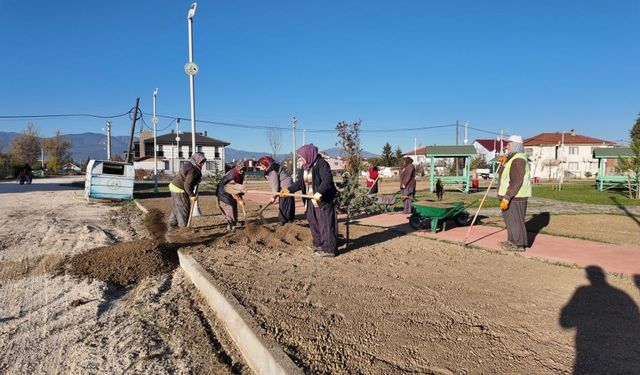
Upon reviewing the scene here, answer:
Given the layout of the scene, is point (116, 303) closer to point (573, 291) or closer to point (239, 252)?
point (239, 252)

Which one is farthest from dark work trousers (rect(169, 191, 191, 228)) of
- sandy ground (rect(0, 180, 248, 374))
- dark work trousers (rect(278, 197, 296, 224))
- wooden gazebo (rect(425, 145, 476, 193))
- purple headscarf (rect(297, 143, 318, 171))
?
wooden gazebo (rect(425, 145, 476, 193))

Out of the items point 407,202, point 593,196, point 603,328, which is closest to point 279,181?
point 407,202

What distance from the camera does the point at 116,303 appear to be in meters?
4.59

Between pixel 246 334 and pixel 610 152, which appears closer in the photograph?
pixel 246 334

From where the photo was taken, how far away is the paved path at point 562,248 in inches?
237

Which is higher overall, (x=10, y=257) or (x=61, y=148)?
(x=61, y=148)

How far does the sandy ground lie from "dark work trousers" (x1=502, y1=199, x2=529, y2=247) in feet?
16.8

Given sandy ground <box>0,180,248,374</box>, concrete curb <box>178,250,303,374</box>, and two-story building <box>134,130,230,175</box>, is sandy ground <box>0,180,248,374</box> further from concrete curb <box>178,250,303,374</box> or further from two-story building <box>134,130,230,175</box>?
two-story building <box>134,130,230,175</box>

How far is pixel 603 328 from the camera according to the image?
3.67 metres

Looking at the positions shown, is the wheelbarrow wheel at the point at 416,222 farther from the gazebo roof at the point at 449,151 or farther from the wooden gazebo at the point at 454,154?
the gazebo roof at the point at 449,151

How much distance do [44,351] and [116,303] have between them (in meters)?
1.18

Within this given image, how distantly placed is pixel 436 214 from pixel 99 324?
250 inches

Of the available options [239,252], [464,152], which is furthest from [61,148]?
[239,252]

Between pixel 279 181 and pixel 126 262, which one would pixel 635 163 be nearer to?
pixel 279 181
